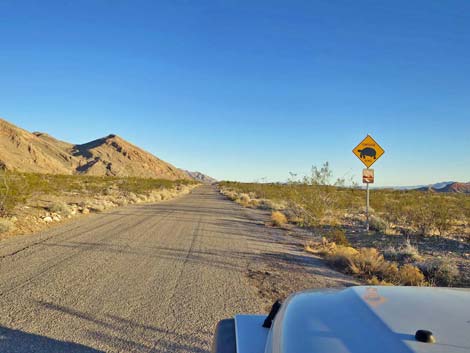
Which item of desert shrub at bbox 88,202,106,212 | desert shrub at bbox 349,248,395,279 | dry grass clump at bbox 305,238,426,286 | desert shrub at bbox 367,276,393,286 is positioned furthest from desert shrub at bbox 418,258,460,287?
desert shrub at bbox 88,202,106,212

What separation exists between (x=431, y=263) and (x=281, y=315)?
7.40m

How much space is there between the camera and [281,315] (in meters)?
2.06

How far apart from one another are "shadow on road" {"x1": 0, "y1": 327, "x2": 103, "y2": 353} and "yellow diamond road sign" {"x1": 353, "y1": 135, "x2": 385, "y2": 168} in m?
11.9

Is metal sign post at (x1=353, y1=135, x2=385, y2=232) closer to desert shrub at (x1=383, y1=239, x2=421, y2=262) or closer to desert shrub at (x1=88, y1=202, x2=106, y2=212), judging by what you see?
desert shrub at (x1=383, y1=239, x2=421, y2=262)

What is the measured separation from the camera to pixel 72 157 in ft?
370

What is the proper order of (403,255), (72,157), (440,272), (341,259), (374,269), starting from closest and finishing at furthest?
1. (440,272)
2. (374,269)
3. (341,259)
4. (403,255)
5. (72,157)

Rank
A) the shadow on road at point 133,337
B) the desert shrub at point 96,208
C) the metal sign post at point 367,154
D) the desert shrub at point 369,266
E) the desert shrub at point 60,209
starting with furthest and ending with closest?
the desert shrub at point 96,208
the desert shrub at point 60,209
the metal sign post at point 367,154
the desert shrub at point 369,266
the shadow on road at point 133,337

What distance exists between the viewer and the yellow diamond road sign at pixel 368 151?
1329 centimetres

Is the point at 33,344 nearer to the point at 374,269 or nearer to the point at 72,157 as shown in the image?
the point at 374,269

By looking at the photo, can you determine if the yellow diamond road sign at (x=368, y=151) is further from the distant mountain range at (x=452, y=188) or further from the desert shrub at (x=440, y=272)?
the distant mountain range at (x=452, y=188)

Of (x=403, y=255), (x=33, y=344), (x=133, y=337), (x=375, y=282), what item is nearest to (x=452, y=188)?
(x=403, y=255)

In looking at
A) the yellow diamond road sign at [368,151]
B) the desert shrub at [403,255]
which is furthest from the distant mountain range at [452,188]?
the desert shrub at [403,255]

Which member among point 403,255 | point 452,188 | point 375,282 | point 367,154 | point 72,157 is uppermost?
point 72,157

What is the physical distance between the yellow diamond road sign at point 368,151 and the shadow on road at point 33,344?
11.9m
